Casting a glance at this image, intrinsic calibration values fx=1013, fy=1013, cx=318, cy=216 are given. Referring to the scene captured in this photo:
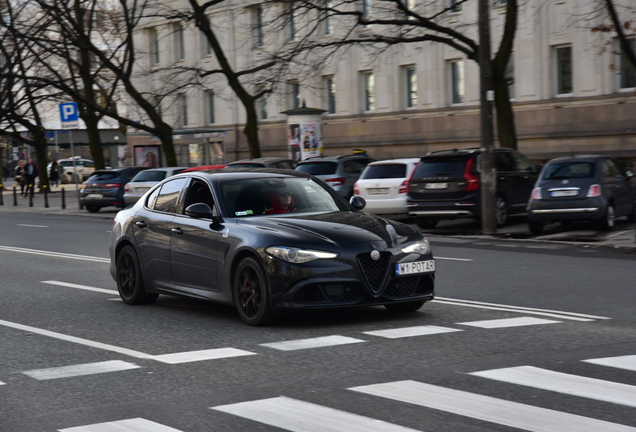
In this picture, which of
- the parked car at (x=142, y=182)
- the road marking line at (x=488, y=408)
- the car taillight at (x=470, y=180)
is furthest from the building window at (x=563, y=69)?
the road marking line at (x=488, y=408)

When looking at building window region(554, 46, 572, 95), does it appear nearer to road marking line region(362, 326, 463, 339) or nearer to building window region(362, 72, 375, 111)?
building window region(362, 72, 375, 111)

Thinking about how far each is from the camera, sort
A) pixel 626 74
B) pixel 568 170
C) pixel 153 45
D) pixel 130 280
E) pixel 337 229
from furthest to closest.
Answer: pixel 153 45 < pixel 626 74 < pixel 568 170 < pixel 130 280 < pixel 337 229

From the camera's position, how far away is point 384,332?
329 inches

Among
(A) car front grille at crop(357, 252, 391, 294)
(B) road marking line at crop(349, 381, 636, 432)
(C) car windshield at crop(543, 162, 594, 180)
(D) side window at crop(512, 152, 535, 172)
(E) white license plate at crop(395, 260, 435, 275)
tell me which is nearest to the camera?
(B) road marking line at crop(349, 381, 636, 432)

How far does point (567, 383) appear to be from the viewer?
6.25m

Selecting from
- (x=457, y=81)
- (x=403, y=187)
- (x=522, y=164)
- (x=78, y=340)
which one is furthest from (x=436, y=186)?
(x=457, y=81)

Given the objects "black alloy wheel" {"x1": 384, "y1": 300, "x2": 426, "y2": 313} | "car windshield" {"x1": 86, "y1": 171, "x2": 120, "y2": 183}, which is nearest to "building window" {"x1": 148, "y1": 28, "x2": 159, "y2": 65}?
"car windshield" {"x1": 86, "y1": 171, "x2": 120, "y2": 183}

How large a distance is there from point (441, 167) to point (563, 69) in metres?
18.4

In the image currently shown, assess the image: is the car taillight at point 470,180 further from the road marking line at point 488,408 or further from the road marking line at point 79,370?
the road marking line at point 488,408

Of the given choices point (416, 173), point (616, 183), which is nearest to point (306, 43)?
point (416, 173)

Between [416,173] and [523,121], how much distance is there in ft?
59.2

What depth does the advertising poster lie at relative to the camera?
1686 inches

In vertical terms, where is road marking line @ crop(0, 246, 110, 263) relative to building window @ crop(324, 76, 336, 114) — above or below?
below

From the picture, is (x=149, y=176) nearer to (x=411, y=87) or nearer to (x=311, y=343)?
(x=411, y=87)
